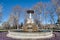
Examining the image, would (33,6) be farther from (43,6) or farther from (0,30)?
(0,30)

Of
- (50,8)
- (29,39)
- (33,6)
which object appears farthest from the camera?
(50,8)

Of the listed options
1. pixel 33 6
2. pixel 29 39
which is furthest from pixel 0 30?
pixel 29 39

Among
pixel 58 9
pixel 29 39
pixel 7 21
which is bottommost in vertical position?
pixel 29 39

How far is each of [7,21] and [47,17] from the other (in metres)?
2.51

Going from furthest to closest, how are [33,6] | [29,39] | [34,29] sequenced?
[33,6] < [34,29] < [29,39]

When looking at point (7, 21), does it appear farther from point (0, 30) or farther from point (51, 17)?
point (51, 17)

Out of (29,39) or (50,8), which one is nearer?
(29,39)

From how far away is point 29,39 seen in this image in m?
4.97

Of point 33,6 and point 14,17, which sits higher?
point 33,6

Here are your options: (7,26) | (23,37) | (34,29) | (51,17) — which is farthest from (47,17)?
(23,37)

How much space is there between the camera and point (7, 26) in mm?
8383

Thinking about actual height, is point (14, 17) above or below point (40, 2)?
below

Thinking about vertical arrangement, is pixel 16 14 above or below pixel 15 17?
above

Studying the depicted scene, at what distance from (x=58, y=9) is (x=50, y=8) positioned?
50 cm
